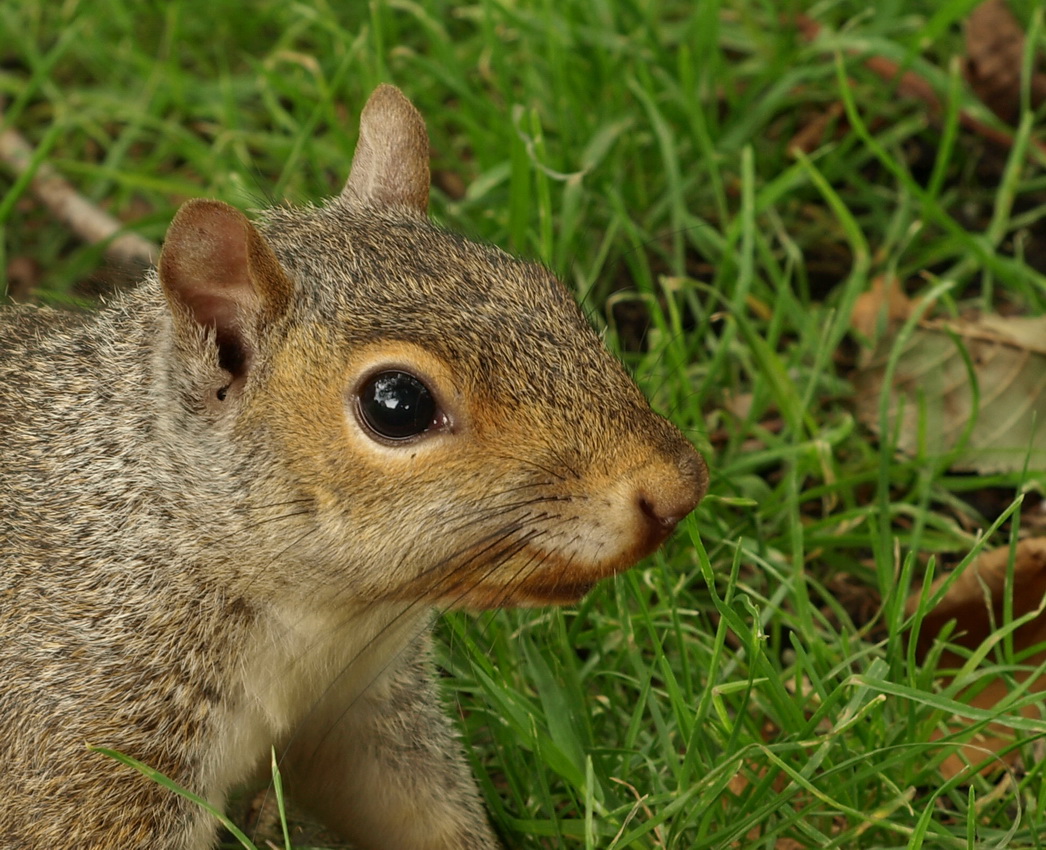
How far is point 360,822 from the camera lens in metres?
3.31

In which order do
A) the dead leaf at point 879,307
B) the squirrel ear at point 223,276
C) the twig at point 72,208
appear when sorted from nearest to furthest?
1. the squirrel ear at point 223,276
2. the dead leaf at point 879,307
3. the twig at point 72,208

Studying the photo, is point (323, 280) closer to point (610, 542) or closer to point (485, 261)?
point (485, 261)

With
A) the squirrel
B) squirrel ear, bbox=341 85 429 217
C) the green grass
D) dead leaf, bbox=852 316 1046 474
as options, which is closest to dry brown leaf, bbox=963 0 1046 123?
the green grass

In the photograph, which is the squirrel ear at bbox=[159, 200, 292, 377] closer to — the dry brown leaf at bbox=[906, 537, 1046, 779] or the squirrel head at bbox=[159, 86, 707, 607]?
the squirrel head at bbox=[159, 86, 707, 607]

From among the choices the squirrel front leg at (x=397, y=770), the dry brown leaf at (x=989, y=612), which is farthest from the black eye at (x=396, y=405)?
the dry brown leaf at (x=989, y=612)

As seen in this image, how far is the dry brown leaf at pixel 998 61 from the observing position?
4816mm

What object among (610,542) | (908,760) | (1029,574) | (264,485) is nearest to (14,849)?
(264,485)

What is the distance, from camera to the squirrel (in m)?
2.61

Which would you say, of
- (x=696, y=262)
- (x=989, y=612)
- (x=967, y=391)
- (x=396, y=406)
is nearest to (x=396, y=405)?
(x=396, y=406)

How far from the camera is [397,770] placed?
329cm

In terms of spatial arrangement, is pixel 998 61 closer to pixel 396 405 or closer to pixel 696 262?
pixel 696 262

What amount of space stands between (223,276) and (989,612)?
1789 mm

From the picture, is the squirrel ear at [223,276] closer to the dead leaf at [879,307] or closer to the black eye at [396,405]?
the black eye at [396,405]

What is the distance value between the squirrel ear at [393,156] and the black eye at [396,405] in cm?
71
